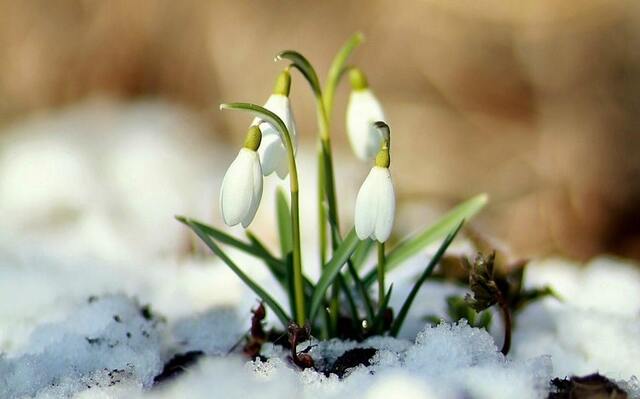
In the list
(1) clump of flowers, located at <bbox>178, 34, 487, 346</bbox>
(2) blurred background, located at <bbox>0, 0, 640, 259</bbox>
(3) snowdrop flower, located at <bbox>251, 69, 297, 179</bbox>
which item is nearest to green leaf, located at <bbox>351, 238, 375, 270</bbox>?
(1) clump of flowers, located at <bbox>178, 34, 487, 346</bbox>

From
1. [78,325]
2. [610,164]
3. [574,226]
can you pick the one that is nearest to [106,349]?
[78,325]

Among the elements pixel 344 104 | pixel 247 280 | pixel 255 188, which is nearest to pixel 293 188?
pixel 255 188

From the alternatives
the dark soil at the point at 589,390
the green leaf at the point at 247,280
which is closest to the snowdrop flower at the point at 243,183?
the green leaf at the point at 247,280

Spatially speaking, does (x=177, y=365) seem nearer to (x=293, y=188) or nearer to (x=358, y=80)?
(x=293, y=188)

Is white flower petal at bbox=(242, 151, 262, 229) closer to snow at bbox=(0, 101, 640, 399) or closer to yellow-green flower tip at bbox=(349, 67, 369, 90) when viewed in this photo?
snow at bbox=(0, 101, 640, 399)

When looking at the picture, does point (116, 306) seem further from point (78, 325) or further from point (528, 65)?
point (528, 65)

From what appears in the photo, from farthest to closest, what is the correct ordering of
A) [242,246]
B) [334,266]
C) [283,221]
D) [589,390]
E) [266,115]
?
[283,221], [242,246], [334,266], [266,115], [589,390]
